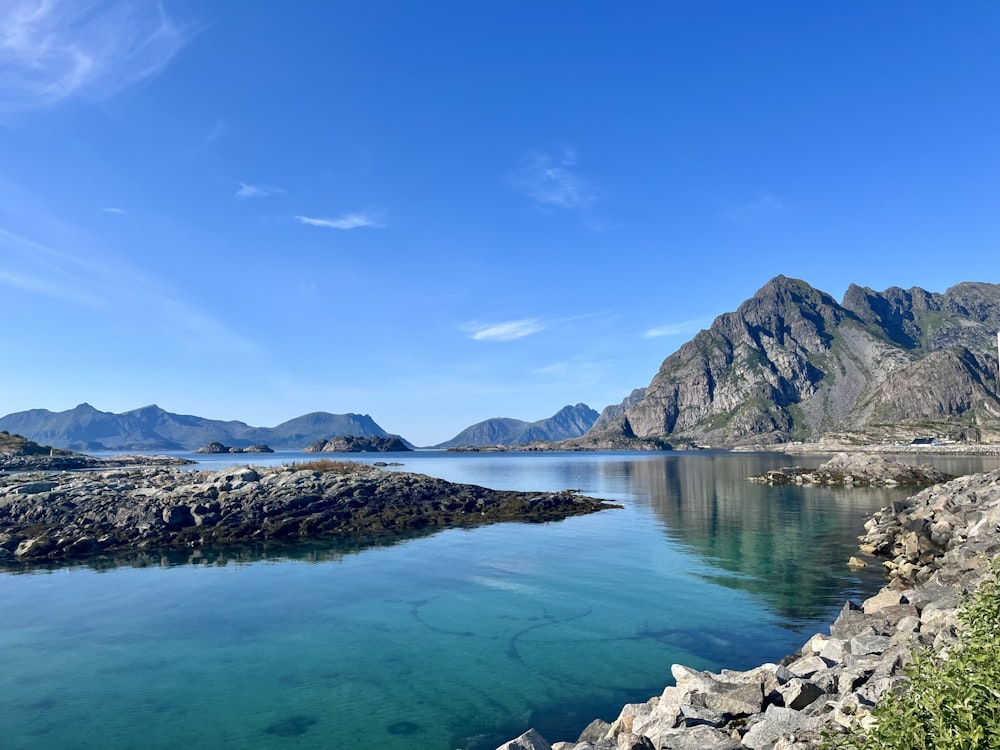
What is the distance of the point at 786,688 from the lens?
14523mm

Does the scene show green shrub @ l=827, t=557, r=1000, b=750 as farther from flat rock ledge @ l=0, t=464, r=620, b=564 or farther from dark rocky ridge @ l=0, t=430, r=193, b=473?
dark rocky ridge @ l=0, t=430, r=193, b=473

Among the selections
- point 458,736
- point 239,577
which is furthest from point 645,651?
point 239,577

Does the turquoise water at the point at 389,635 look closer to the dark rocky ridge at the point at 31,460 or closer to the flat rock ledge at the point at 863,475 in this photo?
the flat rock ledge at the point at 863,475

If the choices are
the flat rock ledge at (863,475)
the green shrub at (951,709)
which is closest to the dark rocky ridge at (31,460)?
the flat rock ledge at (863,475)

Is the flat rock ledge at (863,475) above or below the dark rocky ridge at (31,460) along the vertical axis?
below

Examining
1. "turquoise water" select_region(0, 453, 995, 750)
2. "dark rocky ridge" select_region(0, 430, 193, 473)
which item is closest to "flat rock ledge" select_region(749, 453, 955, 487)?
"turquoise water" select_region(0, 453, 995, 750)

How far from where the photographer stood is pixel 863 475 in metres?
101

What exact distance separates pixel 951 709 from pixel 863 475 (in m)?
112

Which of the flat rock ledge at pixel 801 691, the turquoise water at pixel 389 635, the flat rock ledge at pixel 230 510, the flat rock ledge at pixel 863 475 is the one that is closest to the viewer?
the flat rock ledge at pixel 801 691

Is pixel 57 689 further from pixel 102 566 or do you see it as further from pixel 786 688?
pixel 102 566

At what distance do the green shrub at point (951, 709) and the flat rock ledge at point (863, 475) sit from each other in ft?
A: 345

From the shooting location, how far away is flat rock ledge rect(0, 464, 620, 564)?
175 feet

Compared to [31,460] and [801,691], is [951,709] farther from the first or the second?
[31,460]

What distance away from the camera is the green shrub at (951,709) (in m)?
6.32
